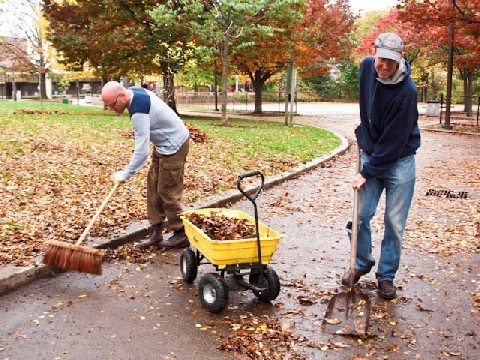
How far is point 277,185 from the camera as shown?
9562 mm

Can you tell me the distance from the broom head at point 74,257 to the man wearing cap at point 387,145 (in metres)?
2.09

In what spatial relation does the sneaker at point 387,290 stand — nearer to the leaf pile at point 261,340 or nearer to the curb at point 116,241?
the leaf pile at point 261,340

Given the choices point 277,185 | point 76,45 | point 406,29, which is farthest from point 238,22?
point 406,29

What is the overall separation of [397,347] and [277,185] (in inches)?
235

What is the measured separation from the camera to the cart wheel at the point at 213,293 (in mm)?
4094

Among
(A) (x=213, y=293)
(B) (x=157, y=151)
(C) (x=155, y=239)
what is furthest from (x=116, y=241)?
(A) (x=213, y=293)

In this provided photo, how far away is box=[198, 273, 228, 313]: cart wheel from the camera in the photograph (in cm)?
409

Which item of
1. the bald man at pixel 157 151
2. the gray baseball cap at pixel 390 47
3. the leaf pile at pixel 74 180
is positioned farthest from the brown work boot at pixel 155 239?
the gray baseball cap at pixel 390 47

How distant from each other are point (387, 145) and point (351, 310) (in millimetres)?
1252

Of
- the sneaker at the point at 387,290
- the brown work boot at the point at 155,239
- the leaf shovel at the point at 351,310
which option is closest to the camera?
the leaf shovel at the point at 351,310

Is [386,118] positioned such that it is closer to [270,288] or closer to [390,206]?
[390,206]

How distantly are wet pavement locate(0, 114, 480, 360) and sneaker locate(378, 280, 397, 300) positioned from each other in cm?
7

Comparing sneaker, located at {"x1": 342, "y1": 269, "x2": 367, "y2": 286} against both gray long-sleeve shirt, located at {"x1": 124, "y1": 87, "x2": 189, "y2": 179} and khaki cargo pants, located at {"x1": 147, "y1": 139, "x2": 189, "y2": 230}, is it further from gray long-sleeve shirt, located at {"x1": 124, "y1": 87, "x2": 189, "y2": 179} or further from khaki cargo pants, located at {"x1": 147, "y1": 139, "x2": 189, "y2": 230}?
gray long-sleeve shirt, located at {"x1": 124, "y1": 87, "x2": 189, "y2": 179}

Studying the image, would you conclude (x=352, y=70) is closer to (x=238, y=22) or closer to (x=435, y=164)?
(x=238, y=22)
